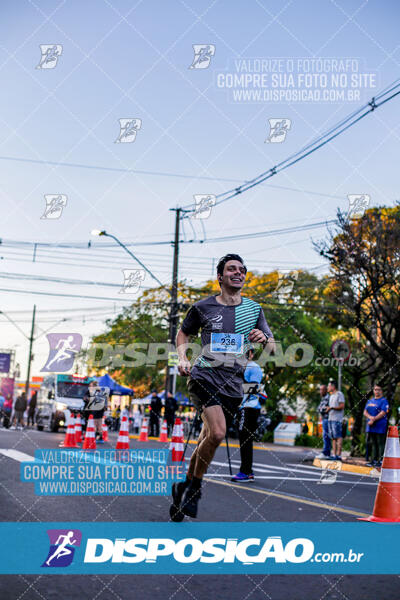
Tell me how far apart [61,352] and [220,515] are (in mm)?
29173

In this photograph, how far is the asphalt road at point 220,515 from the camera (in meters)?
3.68

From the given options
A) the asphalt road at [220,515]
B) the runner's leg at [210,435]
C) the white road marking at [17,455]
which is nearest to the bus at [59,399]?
the white road marking at [17,455]

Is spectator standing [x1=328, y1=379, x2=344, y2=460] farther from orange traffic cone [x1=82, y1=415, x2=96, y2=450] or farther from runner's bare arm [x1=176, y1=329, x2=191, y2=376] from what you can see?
runner's bare arm [x1=176, y1=329, x2=191, y2=376]

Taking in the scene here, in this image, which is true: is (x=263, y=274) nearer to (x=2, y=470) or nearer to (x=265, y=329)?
(x=2, y=470)

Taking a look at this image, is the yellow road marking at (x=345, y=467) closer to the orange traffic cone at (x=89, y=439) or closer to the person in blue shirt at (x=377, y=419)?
the person in blue shirt at (x=377, y=419)

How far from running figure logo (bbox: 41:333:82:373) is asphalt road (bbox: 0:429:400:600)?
19.6 metres

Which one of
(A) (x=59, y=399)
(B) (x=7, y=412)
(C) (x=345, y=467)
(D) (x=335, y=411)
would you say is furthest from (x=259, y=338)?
(B) (x=7, y=412)

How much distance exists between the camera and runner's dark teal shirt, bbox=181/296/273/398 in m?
4.80

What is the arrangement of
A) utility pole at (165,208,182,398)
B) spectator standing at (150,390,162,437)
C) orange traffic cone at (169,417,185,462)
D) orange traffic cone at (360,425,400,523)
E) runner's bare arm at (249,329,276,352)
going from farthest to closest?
utility pole at (165,208,182,398)
spectator standing at (150,390,162,437)
orange traffic cone at (169,417,185,462)
orange traffic cone at (360,425,400,523)
runner's bare arm at (249,329,276,352)

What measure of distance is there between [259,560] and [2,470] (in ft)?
18.7

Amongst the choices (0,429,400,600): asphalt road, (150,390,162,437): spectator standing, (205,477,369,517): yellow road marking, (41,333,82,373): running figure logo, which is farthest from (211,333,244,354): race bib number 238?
(41,333,82,373): running figure logo

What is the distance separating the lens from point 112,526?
5254mm

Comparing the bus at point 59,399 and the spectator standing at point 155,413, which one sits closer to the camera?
the spectator standing at point 155,413

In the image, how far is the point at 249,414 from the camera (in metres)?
9.27
